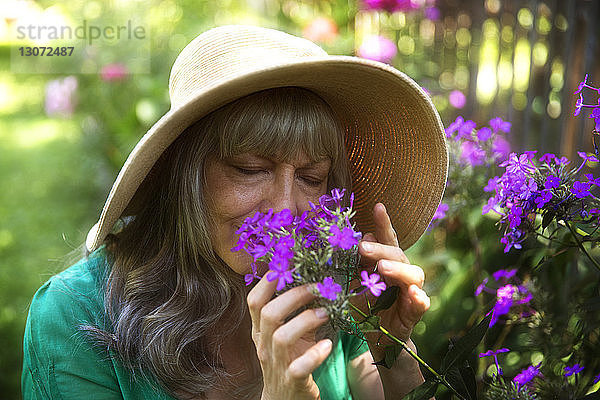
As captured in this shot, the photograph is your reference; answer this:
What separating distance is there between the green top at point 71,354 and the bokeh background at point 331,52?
0.22m

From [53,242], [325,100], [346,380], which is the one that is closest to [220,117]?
[325,100]

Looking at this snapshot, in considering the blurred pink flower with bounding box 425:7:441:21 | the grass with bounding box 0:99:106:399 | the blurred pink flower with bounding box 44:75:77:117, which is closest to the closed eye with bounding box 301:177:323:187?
the grass with bounding box 0:99:106:399

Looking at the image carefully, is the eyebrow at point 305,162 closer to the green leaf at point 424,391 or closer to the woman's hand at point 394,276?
the woman's hand at point 394,276

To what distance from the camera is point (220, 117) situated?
55.2 inches

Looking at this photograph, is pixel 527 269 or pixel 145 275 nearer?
pixel 145 275

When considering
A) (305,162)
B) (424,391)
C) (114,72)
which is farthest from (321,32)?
(424,391)

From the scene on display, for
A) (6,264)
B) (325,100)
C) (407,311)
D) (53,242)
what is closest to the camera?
(407,311)

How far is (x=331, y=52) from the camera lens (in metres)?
4.30

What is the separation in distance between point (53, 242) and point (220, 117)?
3683mm

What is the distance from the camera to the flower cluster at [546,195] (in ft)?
3.59

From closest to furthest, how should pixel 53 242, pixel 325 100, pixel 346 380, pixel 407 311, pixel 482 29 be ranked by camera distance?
pixel 407 311
pixel 325 100
pixel 346 380
pixel 482 29
pixel 53 242

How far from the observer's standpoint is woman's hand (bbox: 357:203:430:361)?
118cm

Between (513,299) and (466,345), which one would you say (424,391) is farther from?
(513,299)

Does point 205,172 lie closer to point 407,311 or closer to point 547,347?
point 407,311
